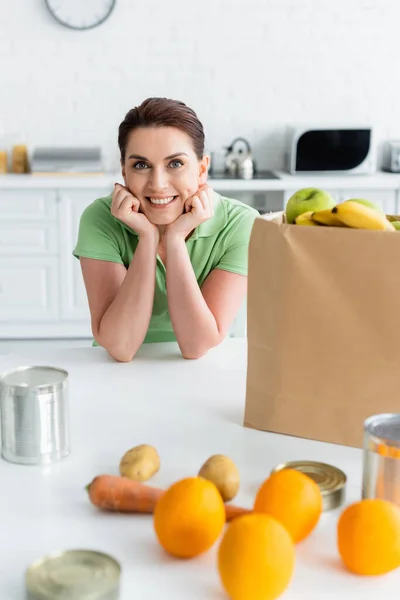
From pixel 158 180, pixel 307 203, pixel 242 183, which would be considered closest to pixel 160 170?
pixel 158 180

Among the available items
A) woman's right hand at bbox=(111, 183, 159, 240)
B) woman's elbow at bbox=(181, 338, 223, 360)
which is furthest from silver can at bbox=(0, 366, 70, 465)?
woman's right hand at bbox=(111, 183, 159, 240)

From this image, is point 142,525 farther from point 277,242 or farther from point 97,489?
point 277,242

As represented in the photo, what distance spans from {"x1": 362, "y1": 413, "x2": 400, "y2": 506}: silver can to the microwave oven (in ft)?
10.6

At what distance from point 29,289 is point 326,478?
3088 millimetres

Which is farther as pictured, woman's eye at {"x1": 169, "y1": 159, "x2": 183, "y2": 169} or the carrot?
woman's eye at {"x1": 169, "y1": 159, "x2": 183, "y2": 169}

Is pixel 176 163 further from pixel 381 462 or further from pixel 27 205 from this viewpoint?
pixel 27 205

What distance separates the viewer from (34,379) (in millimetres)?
952

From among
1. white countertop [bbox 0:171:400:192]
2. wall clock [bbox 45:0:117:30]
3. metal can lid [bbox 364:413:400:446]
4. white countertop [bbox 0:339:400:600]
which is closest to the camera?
white countertop [bbox 0:339:400:600]

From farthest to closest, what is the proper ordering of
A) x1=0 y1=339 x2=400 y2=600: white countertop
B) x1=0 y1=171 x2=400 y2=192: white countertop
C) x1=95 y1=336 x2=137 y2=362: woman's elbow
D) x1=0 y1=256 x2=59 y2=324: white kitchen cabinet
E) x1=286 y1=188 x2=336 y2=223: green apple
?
1. x1=0 y1=256 x2=59 y2=324: white kitchen cabinet
2. x1=0 y1=171 x2=400 y2=192: white countertop
3. x1=95 y1=336 x2=137 y2=362: woman's elbow
4. x1=286 y1=188 x2=336 y2=223: green apple
5. x1=0 y1=339 x2=400 y2=600: white countertop

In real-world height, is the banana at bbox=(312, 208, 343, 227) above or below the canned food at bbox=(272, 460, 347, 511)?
above

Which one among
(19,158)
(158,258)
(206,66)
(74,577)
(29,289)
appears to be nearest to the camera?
(74,577)

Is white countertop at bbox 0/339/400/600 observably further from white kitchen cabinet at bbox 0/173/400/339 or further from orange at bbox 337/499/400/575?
white kitchen cabinet at bbox 0/173/400/339

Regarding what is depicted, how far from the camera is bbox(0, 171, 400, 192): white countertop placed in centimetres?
368

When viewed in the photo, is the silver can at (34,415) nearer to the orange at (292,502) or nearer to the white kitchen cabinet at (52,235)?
the orange at (292,502)
